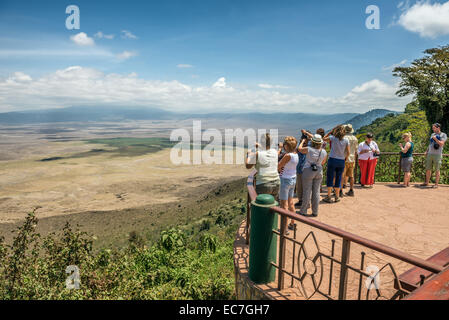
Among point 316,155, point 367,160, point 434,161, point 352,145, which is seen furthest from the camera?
point 367,160

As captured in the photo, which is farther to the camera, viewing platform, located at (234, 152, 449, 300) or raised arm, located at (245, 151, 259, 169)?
raised arm, located at (245, 151, 259, 169)

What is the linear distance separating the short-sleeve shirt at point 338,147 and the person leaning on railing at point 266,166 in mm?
2496

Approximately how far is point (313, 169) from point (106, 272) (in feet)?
22.8

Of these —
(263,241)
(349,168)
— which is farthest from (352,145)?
(263,241)

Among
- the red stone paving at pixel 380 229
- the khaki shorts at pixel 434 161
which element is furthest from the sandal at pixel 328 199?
the khaki shorts at pixel 434 161

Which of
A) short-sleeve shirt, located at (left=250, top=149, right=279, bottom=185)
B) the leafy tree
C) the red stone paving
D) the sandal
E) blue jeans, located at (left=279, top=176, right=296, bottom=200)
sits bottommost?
the red stone paving

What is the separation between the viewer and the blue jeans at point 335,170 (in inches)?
283

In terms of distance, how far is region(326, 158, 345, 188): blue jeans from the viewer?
7.18 metres

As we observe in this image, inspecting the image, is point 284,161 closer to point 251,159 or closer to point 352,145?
point 251,159

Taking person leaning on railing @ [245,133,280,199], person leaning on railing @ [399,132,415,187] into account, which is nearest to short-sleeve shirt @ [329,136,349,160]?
person leaning on railing @ [245,133,280,199]

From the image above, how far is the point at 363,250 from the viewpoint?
5.22 m

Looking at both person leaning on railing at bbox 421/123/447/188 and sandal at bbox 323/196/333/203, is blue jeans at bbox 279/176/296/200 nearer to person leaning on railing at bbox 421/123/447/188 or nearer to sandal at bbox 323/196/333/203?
sandal at bbox 323/196/333/203

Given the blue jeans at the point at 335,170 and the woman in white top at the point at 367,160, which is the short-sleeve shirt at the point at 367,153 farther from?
the blue jeans at the point at 335,170

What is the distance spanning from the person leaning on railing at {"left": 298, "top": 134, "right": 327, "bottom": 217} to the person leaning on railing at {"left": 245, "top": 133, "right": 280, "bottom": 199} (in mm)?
1102
